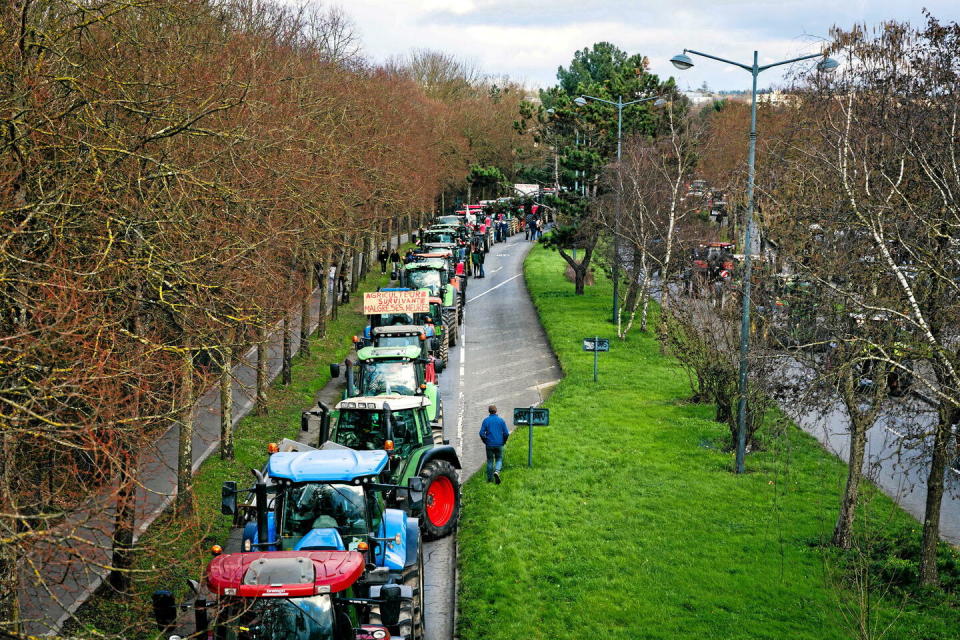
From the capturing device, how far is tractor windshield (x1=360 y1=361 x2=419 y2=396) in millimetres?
20438

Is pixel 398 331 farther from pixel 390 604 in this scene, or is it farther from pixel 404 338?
pixel 390 604

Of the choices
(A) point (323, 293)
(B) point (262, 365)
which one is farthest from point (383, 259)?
(B) point (262, 365)

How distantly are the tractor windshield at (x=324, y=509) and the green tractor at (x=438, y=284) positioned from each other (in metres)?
20.2

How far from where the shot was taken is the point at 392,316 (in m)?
28.7

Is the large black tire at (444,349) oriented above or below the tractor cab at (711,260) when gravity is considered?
below

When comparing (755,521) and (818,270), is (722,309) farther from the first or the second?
(818,270)

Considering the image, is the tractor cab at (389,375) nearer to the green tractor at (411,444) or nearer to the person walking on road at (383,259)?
the green tractor at (411,444)

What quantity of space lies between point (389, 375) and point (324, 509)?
31.6ft

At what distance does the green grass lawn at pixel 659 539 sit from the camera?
12117 millimetres

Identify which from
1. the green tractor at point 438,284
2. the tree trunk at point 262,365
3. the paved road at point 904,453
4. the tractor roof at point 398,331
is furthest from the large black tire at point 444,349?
the paved road at point 904,453

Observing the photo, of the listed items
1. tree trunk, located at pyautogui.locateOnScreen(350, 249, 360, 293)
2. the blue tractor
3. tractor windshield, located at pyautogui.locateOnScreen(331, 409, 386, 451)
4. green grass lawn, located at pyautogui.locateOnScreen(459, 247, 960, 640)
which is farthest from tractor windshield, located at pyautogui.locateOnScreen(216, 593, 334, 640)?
tree trunk, located at pyautogui.locateOnScreen(350, 249, 360, 293)

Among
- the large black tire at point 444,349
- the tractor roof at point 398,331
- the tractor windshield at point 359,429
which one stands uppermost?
the tractor roof at point 398,331

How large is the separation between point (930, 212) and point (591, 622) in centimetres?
675

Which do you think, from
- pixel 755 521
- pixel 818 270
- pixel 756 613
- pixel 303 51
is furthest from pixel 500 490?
pixel 303 51
